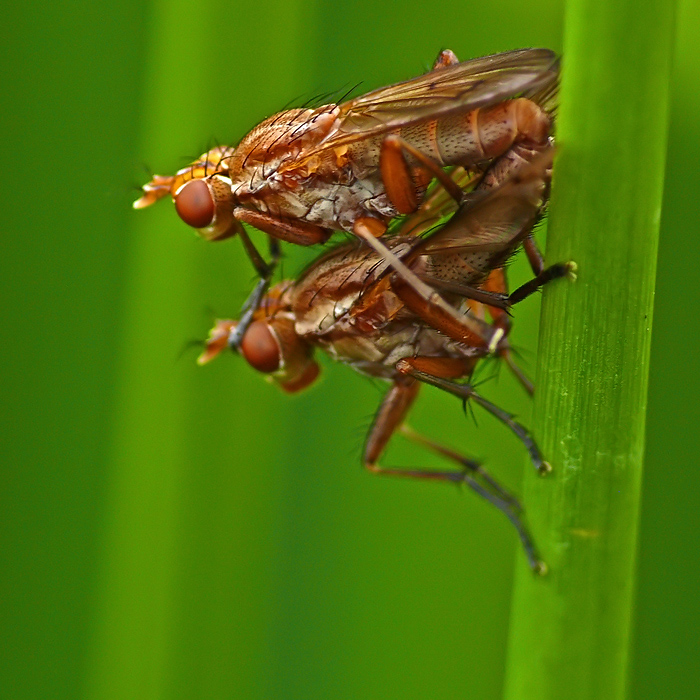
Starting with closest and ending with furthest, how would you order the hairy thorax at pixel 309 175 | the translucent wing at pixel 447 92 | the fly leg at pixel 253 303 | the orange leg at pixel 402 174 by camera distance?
the translucent wing at pixel 447 92
the orange leg at pixel 402 174
the hairy thorax at pixel 309 175
the fly leg at pixel 253 303

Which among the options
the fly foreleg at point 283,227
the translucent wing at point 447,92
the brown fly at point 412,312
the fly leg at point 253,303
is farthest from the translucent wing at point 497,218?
the fly leg at point 253,303

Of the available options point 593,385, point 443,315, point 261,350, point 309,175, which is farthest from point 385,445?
point 593,385

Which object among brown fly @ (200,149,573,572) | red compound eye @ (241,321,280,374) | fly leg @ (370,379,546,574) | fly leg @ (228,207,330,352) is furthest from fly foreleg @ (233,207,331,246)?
fly leg @ (370,379,546,574)

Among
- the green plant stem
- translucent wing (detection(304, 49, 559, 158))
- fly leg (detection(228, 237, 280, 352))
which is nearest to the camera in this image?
the green plant stem

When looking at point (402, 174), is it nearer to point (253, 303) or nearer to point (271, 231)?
point (271, 231)

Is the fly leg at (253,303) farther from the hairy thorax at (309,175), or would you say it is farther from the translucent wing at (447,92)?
the translucent wing at (447,92)

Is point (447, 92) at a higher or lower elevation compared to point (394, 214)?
higher

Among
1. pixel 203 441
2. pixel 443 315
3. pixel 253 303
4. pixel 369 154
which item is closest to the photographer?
pixel 443 315

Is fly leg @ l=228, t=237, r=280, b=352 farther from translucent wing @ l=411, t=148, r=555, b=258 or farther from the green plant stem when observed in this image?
the green plant stem
